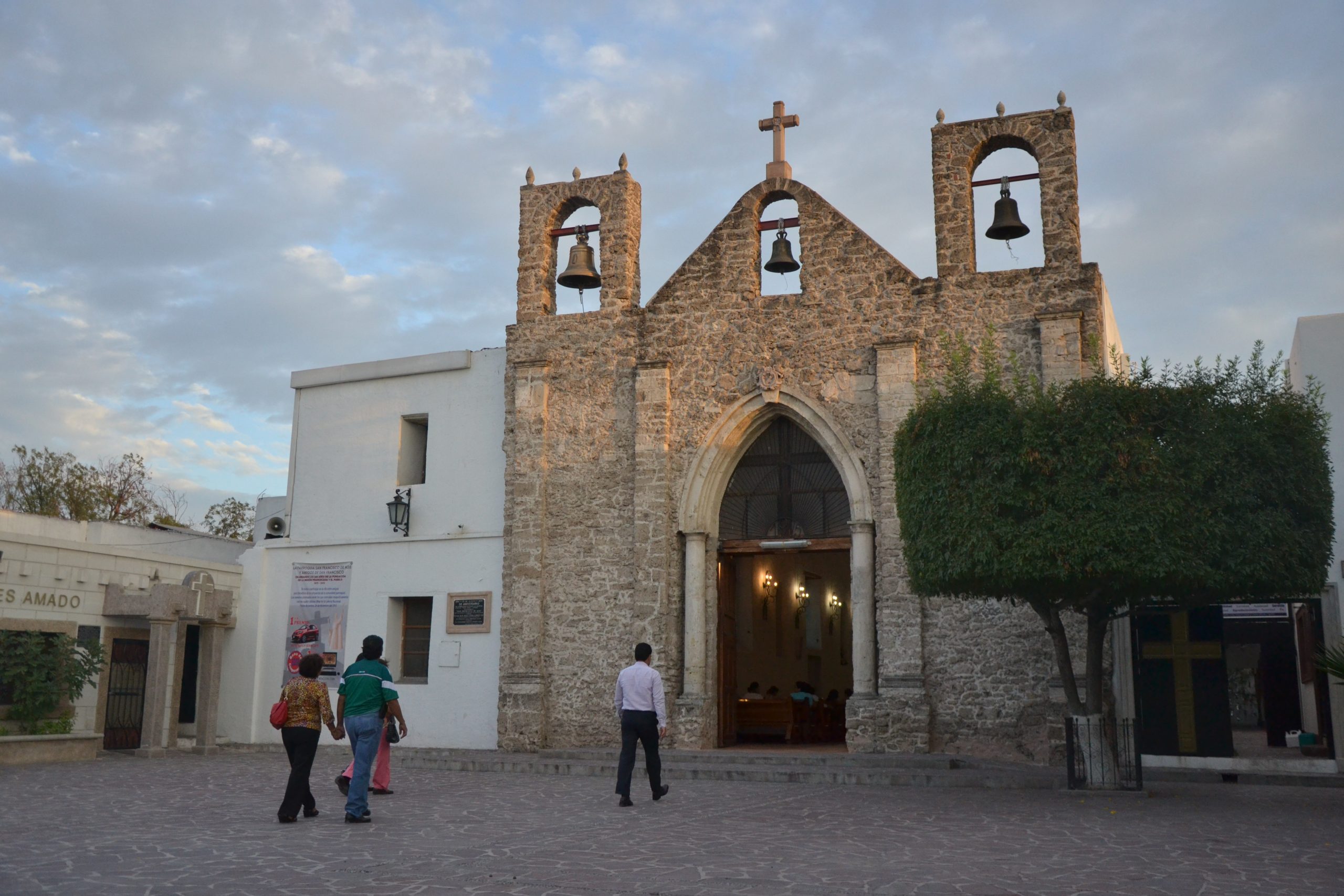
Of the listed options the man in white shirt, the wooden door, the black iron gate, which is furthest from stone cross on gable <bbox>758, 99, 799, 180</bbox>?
the black iron gate

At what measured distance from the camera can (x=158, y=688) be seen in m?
16.3

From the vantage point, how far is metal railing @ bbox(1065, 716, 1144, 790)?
11.1m

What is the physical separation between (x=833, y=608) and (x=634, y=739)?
13.4 m

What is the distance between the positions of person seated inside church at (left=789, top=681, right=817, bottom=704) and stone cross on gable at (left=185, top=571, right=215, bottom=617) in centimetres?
876

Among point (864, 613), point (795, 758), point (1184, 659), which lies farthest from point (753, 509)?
point (1184, 659)

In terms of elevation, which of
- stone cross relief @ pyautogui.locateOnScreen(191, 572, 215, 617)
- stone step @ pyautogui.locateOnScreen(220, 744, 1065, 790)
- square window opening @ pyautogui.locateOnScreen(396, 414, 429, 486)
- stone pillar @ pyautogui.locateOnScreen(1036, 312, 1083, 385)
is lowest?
stone step @ pyautogui.locateOnScreen(220, 744, 1065, 790)

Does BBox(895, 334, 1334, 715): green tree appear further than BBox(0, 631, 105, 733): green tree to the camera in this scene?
No

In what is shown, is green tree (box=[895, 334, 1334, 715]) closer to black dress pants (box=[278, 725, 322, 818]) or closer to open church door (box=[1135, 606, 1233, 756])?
open church door (box=[1135, 606, 1233, 756])

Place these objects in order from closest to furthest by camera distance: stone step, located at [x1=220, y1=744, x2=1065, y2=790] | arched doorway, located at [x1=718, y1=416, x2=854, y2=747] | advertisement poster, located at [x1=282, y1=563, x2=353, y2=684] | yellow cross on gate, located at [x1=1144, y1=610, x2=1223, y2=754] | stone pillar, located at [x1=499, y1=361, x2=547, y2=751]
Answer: stone step, located at [x1=220, y1=744, x2=1065, y2=790] → yellow cross on gate, located at [x1=1144, y1=610, x2=1223, y2=754] → arched doorway, located at [x1=718, y1=416, x2=854, y2=747] → stone pillar, located at [x1=499, y1=361, x2=547, y2=751] → advertisement poster, located at [x1=282, y1=563, x2=353, y2=684]

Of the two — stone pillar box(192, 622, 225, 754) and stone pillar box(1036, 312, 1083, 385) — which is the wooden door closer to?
stone pillar box(1036, 312, 1083, 385)

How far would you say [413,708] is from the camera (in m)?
17.0

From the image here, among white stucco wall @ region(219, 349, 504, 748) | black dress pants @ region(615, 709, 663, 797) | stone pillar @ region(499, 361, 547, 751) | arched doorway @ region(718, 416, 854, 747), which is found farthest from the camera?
white stucco wall @ region(219, 349, 504, 748)

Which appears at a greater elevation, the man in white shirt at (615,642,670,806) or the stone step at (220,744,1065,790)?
the man in white shirt at (615,642,670,806)

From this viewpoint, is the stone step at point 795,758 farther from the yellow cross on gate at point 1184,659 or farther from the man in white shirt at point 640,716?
the man in white shirt at point 640,716
